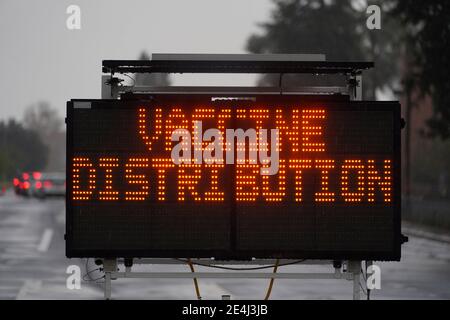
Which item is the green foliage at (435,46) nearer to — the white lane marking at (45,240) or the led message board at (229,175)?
the white lane marking at (45,240)

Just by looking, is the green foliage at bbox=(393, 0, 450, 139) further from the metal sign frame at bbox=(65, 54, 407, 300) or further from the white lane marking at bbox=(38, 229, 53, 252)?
the metal sign frame at bbox=(65, 54, 407, 300)

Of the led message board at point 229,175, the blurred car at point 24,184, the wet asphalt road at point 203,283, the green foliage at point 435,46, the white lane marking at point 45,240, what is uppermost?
the green foliage at point 435,46

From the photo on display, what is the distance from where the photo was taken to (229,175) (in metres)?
8.05

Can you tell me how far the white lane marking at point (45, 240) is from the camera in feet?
98.4

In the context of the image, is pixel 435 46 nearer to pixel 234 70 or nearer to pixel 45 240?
pixel 45 240

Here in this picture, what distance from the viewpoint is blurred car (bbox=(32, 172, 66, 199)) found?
7438 centimetres

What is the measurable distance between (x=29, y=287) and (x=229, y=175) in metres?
11.1

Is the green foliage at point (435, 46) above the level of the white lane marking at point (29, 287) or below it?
above

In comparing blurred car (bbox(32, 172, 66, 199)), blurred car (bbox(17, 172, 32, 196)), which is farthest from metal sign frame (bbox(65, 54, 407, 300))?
blurred car (bbox(17, 172, 32, 196))

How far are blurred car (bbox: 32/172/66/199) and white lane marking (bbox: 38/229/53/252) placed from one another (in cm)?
3561

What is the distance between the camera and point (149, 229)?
8.07 m

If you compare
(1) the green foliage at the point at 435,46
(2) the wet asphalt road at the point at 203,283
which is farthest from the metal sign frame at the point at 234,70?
(1) the green foliage at the point at 435,46

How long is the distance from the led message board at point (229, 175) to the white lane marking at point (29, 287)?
914 centimetres
